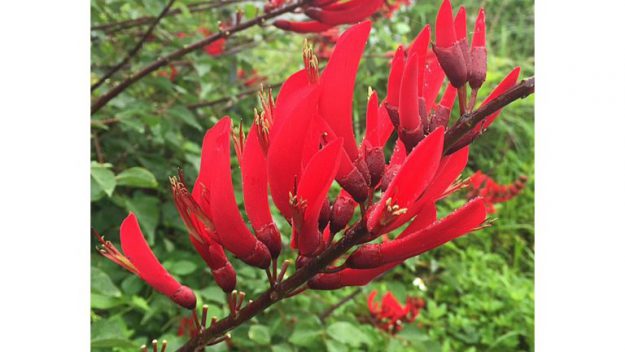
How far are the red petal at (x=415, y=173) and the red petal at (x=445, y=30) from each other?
6cm

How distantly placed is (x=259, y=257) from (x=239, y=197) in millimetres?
511

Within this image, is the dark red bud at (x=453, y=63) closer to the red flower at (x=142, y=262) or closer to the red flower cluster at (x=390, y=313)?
the red flower at (x=142, y=262)

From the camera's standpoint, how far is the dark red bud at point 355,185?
0.30 meters

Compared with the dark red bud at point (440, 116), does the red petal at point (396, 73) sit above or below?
above

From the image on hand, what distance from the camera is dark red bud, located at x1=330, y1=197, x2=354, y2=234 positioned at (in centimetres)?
32

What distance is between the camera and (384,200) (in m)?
0.29

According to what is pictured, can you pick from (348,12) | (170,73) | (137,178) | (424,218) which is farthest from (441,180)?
(170,73)

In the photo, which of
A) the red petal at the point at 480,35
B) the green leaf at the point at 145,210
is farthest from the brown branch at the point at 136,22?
the red petal at the point at 480,35

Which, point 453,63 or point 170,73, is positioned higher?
point 453,63

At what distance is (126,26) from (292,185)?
0.75 metres

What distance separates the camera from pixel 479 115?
12.2 inches

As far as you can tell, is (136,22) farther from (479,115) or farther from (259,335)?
(479,115)
